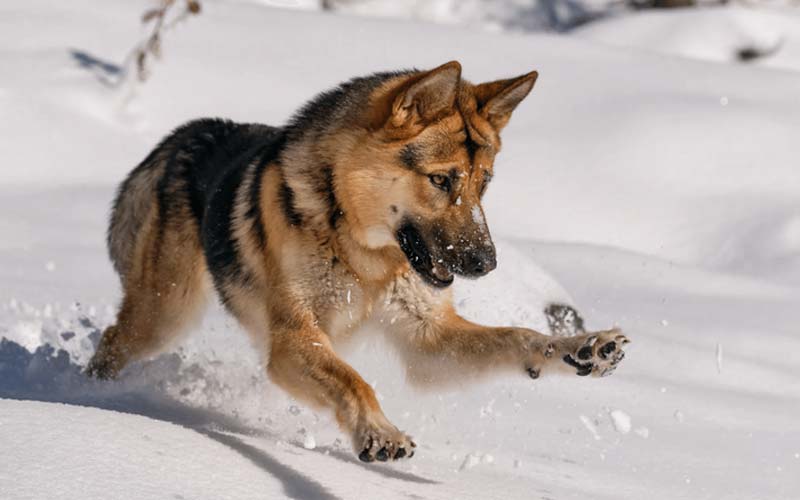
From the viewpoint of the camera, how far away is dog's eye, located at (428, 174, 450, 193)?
4164 millimetres

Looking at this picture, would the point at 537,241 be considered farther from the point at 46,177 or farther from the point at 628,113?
the point at 46,177

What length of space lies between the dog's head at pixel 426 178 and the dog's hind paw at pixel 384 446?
69cm

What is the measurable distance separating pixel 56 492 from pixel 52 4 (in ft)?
36.1

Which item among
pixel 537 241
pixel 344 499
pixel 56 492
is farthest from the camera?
pixel 537 241

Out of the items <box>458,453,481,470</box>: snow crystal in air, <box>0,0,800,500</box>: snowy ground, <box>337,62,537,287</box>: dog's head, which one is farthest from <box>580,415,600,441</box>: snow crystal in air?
<box>337,62,537,287</box>: dog's head

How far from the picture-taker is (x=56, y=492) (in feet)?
10.1

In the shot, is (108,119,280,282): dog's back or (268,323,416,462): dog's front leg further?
(108,119,280,282): dog's back

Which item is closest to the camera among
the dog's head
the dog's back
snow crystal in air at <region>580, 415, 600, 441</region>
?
the dog's head

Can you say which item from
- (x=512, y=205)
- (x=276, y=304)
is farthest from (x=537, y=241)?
(x=276, y=304)

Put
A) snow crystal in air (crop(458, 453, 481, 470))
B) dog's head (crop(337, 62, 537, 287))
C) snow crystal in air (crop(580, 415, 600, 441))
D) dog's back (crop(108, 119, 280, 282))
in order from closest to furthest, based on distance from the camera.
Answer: dog's head (crop(337, 62, 537, 287)) → snow crystal in air (crop(458, 453, 481, 470)) → snow crystal in air (crop(580, 415, 600, 441)) → dog's back (crop(108, 119, 280, 282))

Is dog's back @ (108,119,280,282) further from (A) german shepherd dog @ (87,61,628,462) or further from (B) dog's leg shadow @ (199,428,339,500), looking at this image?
(B) dog's leg shadow @ (199,428,339,500)

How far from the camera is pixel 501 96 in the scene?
447cm

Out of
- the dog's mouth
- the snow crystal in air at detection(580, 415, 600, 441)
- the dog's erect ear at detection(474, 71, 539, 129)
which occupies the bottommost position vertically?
the snow crystal in air at detection(580, 415, 600, 441)

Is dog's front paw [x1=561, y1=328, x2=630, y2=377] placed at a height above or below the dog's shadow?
above
